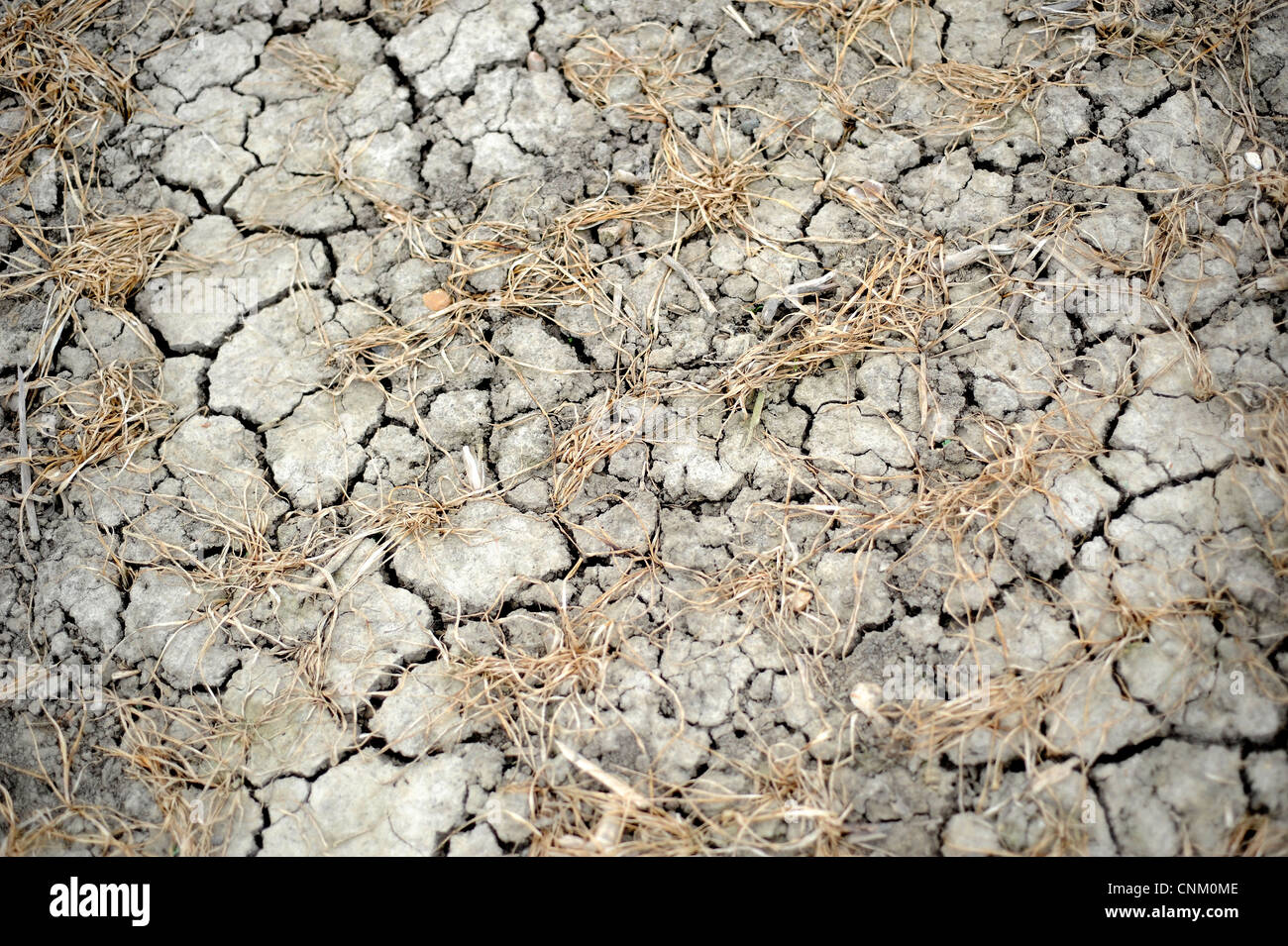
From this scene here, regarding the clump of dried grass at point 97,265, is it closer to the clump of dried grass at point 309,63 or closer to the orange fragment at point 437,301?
the clump of dried grass at point 309,63

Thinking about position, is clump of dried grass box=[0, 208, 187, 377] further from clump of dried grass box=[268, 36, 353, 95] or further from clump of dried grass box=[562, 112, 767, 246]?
clump of dried grass box=[562, 112, 767, 246]

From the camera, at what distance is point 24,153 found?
2.43 meters

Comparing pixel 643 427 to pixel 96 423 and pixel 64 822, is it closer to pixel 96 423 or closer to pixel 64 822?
pixel 96 423

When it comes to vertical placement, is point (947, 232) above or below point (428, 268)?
above

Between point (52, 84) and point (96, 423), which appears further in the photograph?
point (52, 84)

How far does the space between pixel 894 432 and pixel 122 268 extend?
2099mm

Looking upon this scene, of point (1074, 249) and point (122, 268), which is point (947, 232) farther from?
point (122, 268)

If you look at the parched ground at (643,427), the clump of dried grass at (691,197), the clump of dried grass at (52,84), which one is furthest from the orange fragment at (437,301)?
the clump of dried grass at (52,84)

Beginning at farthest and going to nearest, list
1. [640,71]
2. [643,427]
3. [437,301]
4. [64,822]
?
[640,71], [437,301], [643,427], [64,822]

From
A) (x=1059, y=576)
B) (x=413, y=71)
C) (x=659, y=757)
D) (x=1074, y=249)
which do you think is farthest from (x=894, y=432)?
(x=413, y=71)

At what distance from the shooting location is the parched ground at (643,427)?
1.78m

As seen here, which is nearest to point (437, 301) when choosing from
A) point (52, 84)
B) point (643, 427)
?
point (643, 427)

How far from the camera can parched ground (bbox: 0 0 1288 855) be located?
1.78m

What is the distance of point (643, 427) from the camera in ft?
6.84
